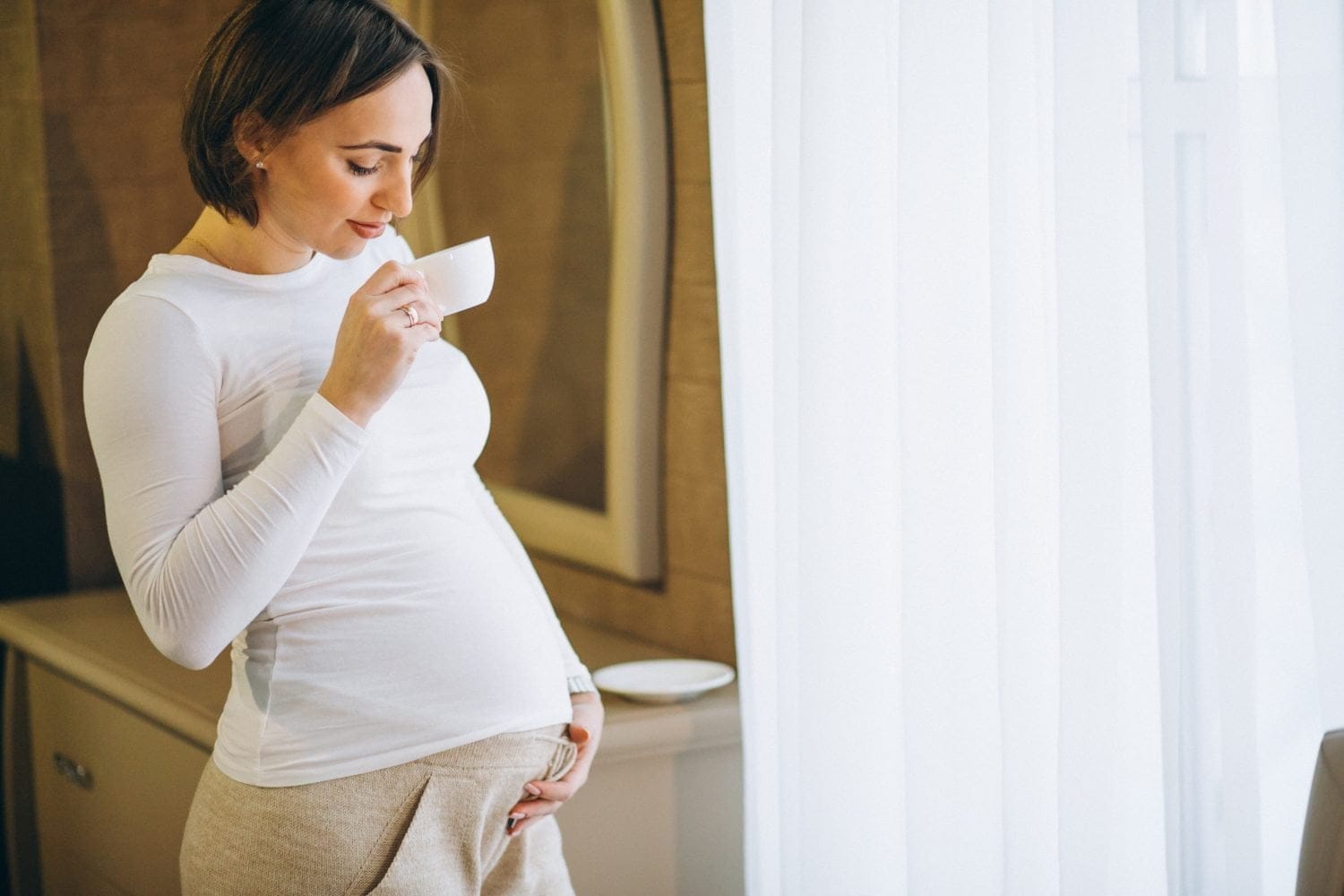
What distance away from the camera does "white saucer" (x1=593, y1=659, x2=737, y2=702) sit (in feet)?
6.04

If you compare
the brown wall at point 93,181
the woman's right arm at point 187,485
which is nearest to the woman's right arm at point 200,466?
the woman's right arm at point 187,485

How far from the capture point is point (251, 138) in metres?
1.14

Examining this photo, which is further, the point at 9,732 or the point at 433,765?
the point at 9,732

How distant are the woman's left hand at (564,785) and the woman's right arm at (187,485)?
0.32 m

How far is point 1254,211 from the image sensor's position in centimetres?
119

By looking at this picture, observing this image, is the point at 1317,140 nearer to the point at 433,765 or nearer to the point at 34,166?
the point at 433,765

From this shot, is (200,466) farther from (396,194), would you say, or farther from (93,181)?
(93,181)

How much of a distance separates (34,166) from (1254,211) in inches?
90.2

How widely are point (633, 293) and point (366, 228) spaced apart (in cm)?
88

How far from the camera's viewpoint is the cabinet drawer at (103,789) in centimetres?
206

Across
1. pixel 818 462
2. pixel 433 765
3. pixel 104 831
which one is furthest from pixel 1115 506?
pixel 104 831

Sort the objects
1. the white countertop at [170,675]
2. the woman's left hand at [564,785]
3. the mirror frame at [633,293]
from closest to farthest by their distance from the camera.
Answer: the woman's left hand at [564,785] → the white countertop at [170,675] → the mirror frame at [633,293]

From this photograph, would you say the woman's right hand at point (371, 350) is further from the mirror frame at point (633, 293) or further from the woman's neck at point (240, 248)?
the mirror frame at point (633, 293)

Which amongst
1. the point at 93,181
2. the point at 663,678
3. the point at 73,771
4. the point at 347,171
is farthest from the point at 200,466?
the point at 93,181
